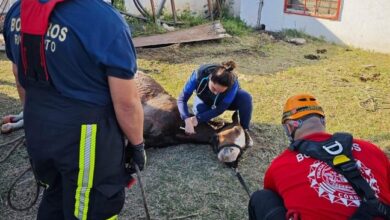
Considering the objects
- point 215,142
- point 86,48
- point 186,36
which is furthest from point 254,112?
point 186,36

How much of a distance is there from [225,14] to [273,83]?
215 inches

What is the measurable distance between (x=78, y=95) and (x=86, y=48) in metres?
0.19

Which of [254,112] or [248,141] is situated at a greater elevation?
[248,141]

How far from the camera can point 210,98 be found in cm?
357

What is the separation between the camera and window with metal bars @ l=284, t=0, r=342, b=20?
322 inches

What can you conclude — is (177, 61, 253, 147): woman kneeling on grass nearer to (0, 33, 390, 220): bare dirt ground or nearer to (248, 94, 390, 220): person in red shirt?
(0, 33, 390, 220): bare dirt ground

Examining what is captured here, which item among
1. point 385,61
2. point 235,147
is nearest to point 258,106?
point 235,147

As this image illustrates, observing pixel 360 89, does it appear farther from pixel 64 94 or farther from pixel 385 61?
pixel 64 94

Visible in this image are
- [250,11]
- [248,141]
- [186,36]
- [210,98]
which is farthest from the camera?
[250,11]

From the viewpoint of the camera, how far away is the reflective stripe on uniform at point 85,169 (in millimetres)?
1596

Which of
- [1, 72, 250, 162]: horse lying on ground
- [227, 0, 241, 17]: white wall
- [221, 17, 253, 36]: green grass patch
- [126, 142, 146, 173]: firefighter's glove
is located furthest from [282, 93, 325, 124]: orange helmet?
[227, 0, 241, 17]: white wall

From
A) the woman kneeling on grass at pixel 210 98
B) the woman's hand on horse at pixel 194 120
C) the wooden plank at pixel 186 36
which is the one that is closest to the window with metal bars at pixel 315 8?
the wooden plank at pixel 186 36

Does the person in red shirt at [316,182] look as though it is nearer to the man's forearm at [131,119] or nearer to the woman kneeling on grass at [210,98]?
the man's forearm at [131,119]

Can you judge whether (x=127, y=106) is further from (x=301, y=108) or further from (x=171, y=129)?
(x=171, y=129)
